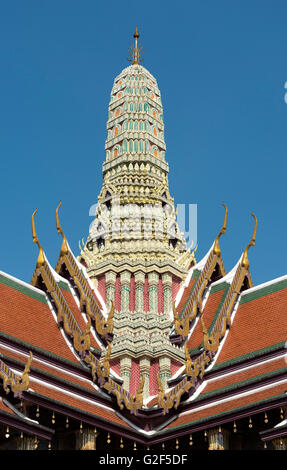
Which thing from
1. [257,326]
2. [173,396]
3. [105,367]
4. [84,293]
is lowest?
[173,396]

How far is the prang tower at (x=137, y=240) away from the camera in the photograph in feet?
89.9

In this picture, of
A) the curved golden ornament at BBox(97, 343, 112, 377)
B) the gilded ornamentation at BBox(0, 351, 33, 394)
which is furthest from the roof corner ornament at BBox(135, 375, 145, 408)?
the gilded ornamentation at BBox(0, 351, 33, 394)

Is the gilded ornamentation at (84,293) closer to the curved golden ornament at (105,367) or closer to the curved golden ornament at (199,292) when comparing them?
the curved golden ornament at (105,367)

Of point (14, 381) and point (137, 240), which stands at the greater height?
point (137, 240)

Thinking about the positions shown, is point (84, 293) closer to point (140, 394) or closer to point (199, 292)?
point (199, 292)

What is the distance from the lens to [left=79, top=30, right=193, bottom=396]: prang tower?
27.4m

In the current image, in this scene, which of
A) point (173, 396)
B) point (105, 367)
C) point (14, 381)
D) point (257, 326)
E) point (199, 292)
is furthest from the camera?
point (199, 292)

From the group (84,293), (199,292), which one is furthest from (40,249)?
(199,292)

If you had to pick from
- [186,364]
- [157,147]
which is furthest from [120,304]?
[157,147]

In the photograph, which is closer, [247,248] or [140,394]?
[140,394]

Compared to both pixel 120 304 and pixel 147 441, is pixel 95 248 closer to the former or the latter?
pixel 120 304

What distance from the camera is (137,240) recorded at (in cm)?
3073

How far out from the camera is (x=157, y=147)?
3409 centimetres
